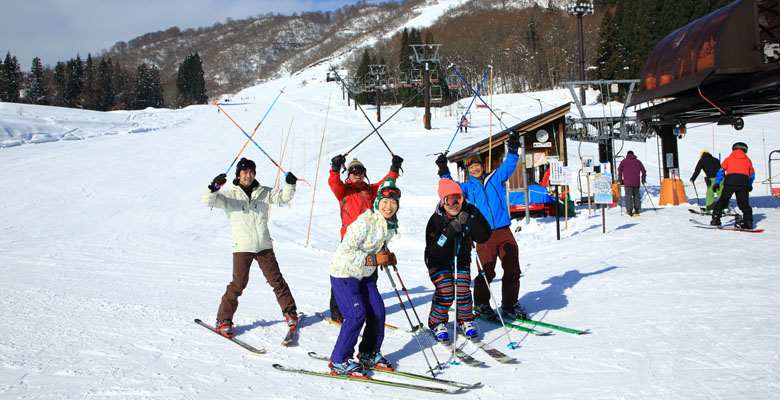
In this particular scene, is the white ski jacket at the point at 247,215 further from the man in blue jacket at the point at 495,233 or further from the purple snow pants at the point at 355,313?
the man in blue jacket at the point at 495,233

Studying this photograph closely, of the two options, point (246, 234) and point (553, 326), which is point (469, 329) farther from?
point (246, 234)

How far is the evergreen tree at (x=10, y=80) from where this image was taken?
5694cm

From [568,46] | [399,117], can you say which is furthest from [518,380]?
[568,46]

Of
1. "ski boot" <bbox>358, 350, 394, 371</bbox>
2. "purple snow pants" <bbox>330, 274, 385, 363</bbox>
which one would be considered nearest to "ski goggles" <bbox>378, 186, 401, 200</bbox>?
"purple snow pants" <bbox>330, 274, 385, 363</bbox>

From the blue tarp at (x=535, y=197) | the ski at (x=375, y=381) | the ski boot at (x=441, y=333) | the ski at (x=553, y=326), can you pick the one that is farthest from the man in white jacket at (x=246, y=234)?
the blue tarp at (x=535, y=197)

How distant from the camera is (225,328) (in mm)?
4613

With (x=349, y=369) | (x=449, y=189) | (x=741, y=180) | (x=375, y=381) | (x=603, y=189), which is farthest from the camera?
(x=603, y=189)

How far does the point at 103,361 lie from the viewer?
3.76m

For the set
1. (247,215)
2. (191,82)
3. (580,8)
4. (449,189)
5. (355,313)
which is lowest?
(355,313)

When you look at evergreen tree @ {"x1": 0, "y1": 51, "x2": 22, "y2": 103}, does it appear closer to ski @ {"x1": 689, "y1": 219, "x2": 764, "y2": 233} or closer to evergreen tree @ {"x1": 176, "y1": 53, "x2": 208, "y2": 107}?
evergreen tree @ {"x1": 176, "y1": 53, "x2": 208, "y2": 107}

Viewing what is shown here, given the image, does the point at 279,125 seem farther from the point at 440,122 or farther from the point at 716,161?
the point at 716,161

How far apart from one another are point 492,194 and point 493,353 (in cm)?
165

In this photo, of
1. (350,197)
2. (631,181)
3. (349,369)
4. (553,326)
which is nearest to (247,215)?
(350,197)

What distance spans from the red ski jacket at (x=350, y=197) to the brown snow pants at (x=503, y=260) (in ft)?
3.94
